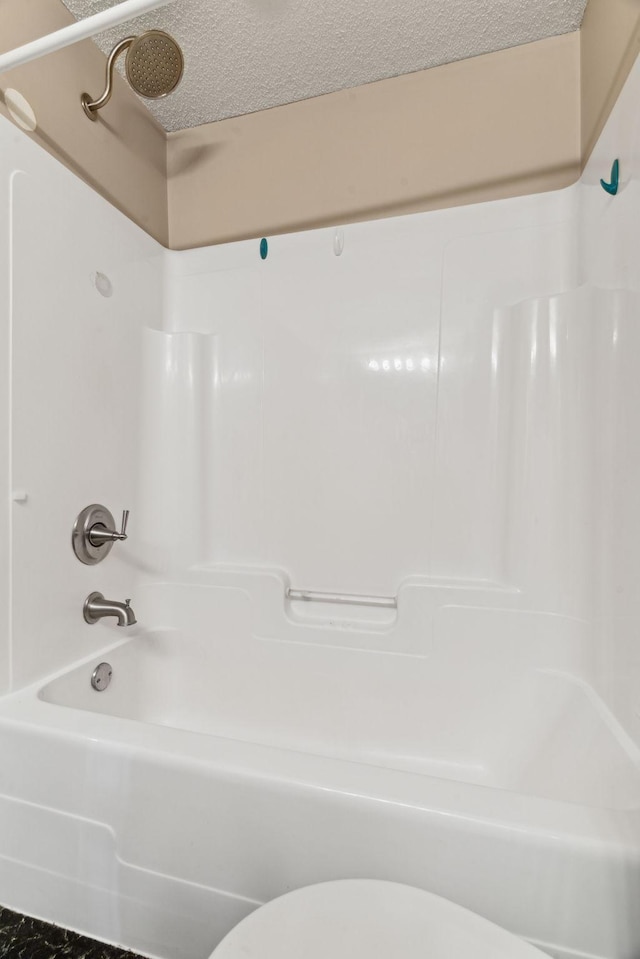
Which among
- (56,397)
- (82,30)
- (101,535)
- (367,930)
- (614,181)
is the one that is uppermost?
(82,30)

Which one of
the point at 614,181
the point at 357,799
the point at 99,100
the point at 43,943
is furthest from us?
the point at 99,100

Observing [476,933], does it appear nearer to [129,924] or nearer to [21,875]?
[129,924]

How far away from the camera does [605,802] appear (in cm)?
85

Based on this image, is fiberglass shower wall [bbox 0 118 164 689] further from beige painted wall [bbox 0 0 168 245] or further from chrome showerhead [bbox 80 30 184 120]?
chrome showerhead [bbox 80 30 184 120]

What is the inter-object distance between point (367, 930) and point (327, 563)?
3.28 feet

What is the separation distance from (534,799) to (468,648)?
0.68 meters

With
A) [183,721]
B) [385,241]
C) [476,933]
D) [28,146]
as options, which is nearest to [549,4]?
[385,241]

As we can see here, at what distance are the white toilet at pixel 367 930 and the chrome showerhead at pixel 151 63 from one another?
1790 mm

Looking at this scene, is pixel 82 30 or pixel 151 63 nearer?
pixel 82 30

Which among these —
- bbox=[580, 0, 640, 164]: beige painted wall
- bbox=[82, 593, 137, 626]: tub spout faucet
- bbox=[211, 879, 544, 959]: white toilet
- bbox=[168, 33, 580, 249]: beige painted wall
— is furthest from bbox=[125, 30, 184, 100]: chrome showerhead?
bbox=[211, 879, 544, 959]: white toilet

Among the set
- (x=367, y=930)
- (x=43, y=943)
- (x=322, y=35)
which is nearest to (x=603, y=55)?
(x=322, y=35)

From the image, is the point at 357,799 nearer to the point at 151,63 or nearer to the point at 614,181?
the point at 614,181

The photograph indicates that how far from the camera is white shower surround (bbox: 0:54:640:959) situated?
762 mm

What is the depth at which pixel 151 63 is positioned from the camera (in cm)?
129
